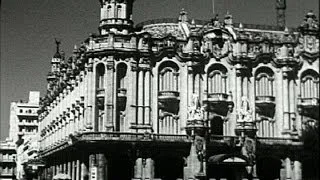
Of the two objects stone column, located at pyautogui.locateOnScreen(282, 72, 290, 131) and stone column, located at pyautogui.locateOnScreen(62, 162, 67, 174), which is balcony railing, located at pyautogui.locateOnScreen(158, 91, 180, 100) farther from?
stone column, located at pyautogui.locateOnScreen(62, 162, 67, 174)

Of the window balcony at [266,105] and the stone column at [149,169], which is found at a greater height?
the window balcony at [266,105]

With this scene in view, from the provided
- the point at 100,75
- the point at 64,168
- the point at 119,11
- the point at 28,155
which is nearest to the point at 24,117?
the point at 28,155

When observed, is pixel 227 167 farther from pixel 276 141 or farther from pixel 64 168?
pixel 64 168

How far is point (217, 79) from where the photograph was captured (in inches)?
2564

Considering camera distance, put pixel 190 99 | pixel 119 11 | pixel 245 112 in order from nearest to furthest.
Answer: pixel 245 112
pixel 190 99
pixel 119 11

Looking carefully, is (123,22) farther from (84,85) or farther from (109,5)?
(84,85)

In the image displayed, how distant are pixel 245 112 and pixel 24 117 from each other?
84863 mm

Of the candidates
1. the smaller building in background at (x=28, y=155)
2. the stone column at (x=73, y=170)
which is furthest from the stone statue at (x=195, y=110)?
the smaller building in background at (x=28, y=155)

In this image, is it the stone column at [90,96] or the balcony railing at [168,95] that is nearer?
the stone column at [90,96]

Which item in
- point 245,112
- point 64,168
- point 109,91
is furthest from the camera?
point 64,168

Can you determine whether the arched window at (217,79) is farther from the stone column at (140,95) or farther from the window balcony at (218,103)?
the stone column at (140,95)

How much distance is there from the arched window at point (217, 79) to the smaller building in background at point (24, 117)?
76484mm

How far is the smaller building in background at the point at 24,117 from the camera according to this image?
137 m

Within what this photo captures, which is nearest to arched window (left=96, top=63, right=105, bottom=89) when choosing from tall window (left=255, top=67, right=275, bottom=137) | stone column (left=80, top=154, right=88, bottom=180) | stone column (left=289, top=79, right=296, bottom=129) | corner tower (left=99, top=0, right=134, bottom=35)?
corner tower (left=99, top=0, right=134, bottom=35)
